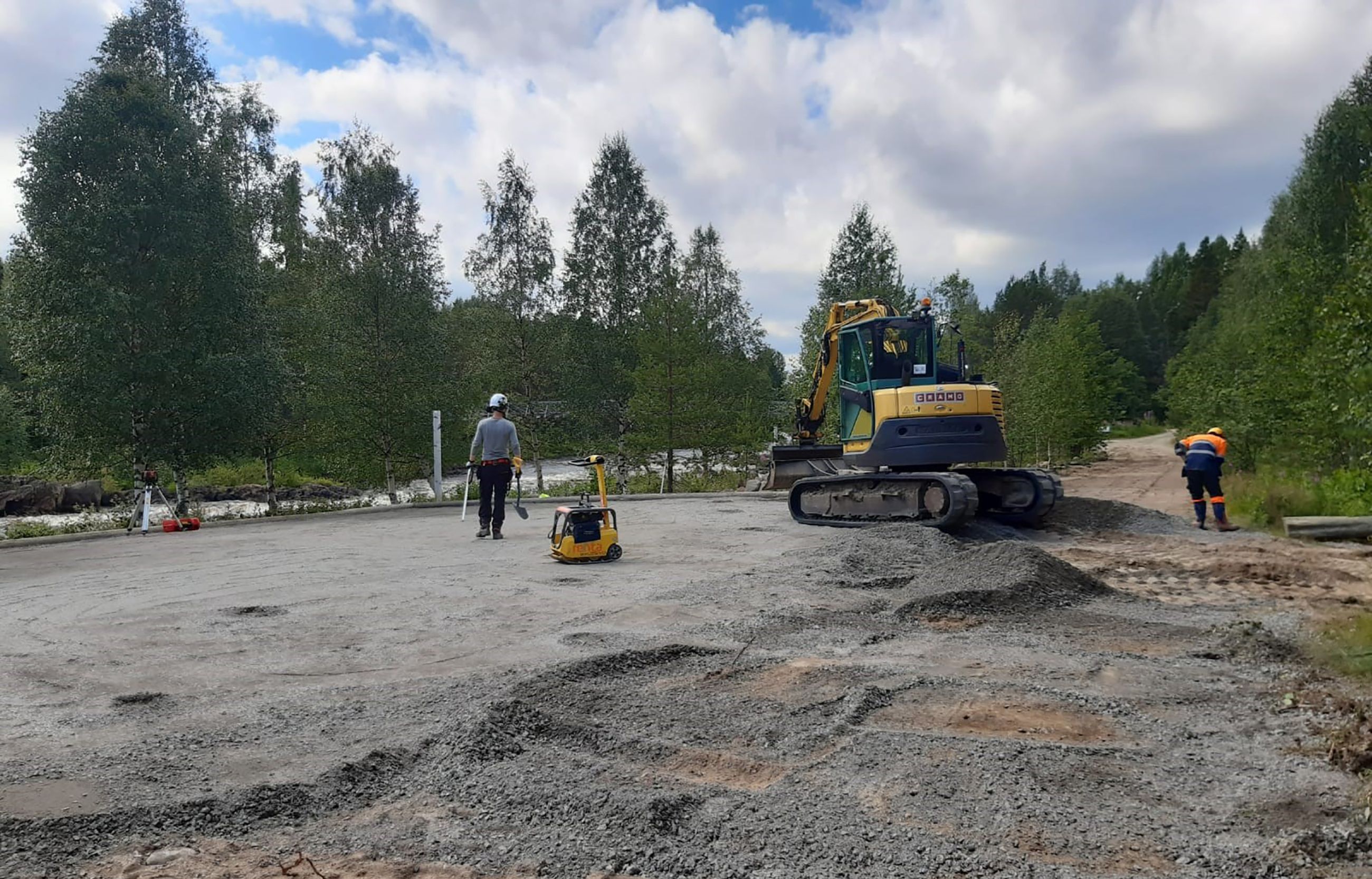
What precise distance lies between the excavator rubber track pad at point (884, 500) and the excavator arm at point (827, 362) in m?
1.83

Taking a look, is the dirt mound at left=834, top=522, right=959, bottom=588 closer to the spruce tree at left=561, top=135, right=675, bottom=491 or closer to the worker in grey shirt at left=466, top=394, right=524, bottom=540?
the worker in grey shirt at left=466, top=394, right=524, bottom=540

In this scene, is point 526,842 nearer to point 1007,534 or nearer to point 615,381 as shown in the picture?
point 1007,534

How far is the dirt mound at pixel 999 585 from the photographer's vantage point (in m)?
6.88

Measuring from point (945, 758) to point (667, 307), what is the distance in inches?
857

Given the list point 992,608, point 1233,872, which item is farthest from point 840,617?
point 1233,872

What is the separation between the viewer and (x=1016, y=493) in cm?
1284

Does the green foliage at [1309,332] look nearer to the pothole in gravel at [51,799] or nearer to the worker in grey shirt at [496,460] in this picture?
the pothole in gravel at [51,799]

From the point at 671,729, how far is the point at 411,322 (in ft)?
62.6

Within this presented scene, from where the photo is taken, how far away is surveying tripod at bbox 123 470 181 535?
13523 millimetres

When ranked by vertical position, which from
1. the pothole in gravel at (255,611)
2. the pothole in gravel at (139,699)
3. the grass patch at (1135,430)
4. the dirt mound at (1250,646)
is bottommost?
the dirt mound at (1250,646)

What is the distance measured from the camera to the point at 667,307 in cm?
2475

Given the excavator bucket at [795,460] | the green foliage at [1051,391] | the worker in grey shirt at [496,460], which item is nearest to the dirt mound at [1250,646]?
the worker in grey shirt at [496,460]

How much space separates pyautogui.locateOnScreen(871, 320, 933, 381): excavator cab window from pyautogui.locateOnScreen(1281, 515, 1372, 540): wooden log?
532 cm

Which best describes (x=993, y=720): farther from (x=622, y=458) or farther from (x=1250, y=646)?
(x=622, y=458)
